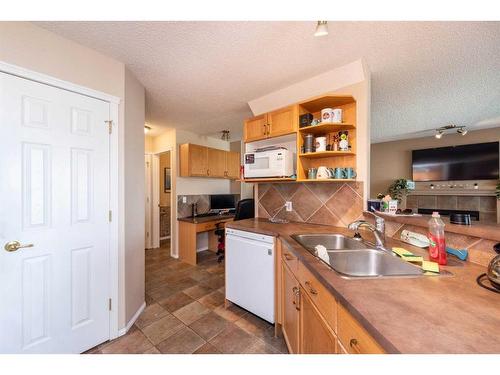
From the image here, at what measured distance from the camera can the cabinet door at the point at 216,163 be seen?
148 inches

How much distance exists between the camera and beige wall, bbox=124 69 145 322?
170 centimetres

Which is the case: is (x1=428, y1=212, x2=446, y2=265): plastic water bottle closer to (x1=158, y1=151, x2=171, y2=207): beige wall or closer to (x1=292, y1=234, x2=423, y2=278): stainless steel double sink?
(x1=292, y1=234, x2=423, y2=278): stainless steel double sink

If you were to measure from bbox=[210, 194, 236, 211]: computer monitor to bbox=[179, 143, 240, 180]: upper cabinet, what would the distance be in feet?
1.38

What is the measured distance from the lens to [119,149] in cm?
161

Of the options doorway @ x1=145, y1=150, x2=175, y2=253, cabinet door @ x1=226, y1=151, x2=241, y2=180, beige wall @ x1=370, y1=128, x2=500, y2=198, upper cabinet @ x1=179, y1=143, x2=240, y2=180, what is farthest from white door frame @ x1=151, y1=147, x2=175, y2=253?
beige wall @ x1=370, y1=128, x2=500, y2=198

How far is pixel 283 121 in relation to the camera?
194 cm

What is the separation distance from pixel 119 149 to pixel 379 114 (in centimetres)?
360

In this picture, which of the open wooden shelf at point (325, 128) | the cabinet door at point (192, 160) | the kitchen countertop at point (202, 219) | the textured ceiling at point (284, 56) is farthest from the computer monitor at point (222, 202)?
the open wooden shelf at point (325, 128)

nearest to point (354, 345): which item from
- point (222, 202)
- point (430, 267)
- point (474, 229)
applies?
point (430, 267)

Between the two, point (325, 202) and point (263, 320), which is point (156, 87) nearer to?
A: point (325, 202)

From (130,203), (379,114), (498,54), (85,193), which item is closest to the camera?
(85,193)

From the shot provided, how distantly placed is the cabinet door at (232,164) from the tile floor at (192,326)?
2.13 metres
